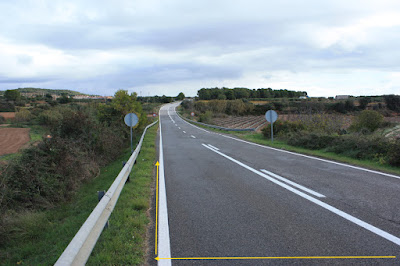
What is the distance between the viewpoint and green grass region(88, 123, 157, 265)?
11.2ft

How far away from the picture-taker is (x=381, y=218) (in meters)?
4.43

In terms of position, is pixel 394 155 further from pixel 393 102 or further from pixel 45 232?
pixel 393 102

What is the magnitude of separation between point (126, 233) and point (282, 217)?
258cm

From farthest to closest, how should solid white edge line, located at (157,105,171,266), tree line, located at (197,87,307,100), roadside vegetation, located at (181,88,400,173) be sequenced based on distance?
tree line, located at (197,87,307,100), roadside vegetation, located at (181,88,400,173), solid white edge line, located at (157,105,171,266)

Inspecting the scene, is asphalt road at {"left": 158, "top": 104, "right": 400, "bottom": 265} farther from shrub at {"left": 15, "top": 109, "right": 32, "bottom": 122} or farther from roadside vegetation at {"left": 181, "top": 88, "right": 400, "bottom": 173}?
shrub at {"left": 15, "top": 109, "right": 32, "bottom": 122}

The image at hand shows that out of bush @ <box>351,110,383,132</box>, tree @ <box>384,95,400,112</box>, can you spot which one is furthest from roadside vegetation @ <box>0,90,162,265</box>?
tree @ <box>384,95,400,112</box>

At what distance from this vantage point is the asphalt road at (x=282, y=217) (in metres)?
3.48

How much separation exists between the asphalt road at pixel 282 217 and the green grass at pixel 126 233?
1.06ft

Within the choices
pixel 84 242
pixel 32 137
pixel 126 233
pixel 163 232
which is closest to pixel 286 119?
pixel 163 232

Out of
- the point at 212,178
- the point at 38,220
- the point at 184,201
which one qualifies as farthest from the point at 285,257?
the point at 38,220

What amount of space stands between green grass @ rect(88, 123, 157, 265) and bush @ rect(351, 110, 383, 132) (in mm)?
21749

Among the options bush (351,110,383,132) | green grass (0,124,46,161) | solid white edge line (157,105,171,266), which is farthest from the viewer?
bush (351,110,383,132)

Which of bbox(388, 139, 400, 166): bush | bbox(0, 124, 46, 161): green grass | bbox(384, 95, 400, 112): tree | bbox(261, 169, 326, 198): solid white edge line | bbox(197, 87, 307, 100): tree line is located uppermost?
bbox(197, 87, 307, 100): tree line

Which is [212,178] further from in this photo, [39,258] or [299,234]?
[39,258]
